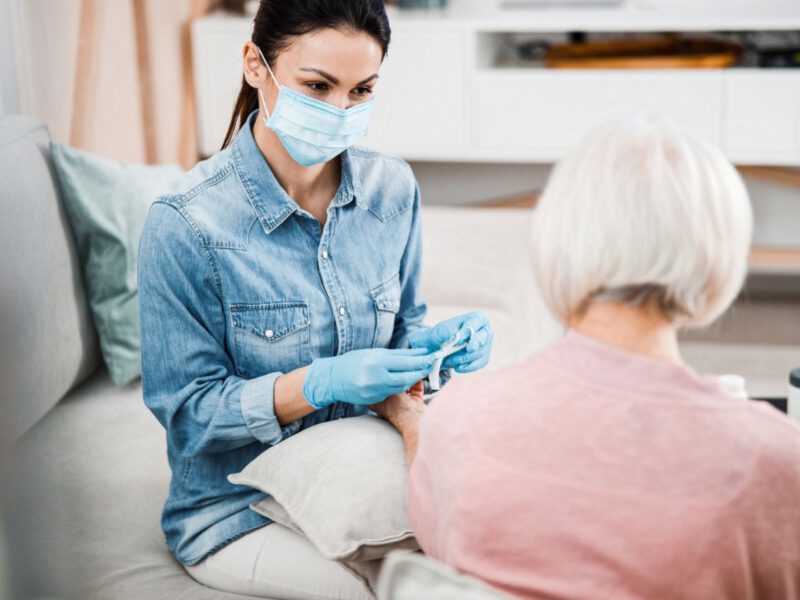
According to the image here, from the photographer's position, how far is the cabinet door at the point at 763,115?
3.10 metres

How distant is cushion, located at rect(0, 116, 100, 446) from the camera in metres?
1.52

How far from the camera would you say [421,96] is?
3.30 metres

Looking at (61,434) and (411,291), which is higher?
(411,291)

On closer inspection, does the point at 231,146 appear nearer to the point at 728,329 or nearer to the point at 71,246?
the point at 71,246

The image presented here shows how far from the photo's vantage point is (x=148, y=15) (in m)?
2.89

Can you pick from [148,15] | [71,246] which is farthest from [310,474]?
[148,15]

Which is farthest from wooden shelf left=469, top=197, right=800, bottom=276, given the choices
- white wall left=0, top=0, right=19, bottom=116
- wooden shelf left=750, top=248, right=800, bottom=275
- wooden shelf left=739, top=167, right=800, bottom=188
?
white wall left=0, top=0, right=19, bottom=116

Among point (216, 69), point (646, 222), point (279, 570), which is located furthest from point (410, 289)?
point (216, 69)

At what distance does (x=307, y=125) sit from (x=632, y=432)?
687mm

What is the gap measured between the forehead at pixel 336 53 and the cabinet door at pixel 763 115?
2.10 m

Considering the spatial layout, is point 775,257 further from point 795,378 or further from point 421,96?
point 795,378

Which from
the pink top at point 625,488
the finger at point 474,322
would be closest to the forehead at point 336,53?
the finger at point 474,322

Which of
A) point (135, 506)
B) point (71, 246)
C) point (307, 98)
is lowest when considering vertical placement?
point (135, 506)

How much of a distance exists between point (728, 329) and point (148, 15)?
6.69 ft
